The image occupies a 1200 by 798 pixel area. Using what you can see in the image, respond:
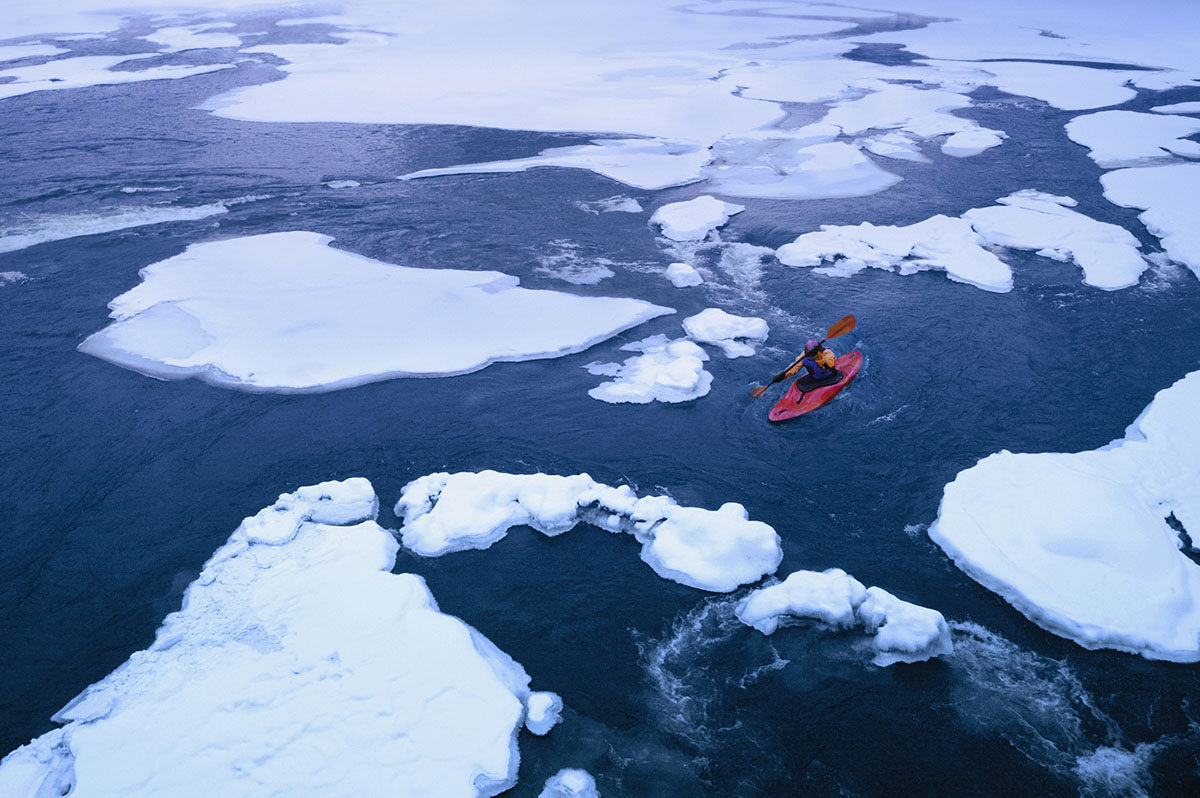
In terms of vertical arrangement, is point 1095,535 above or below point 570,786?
above

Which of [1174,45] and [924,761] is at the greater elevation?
[1174,45]

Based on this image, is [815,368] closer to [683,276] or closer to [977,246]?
[683,276]

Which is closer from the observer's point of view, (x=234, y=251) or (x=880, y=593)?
(x=880, y=593)

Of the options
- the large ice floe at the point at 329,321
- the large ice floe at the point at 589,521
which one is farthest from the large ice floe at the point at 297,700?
the large ice floe at the point at 329,321

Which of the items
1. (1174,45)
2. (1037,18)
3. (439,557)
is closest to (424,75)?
(439,557)

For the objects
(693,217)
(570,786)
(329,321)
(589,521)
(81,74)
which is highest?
(81,74)

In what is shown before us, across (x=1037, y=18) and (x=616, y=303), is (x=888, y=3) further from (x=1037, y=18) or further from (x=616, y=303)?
(x=616, y=303)

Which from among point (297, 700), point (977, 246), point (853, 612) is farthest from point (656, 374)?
point (977, 246)
